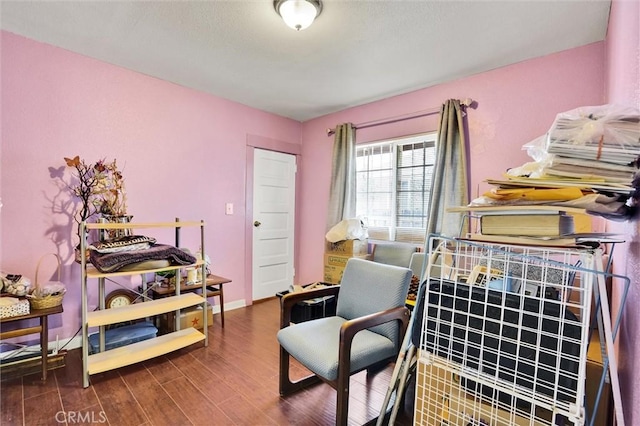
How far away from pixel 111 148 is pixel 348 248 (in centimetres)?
249

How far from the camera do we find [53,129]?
2.47m

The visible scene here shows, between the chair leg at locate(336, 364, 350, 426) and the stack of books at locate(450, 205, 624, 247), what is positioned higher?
the stack of books at locate(450, 205, 624, 247)

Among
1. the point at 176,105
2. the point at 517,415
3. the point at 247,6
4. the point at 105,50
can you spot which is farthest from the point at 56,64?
the point at 517,415

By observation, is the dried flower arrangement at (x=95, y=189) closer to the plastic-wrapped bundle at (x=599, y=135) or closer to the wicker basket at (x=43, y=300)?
the wicker basket at (x=43, y=300)

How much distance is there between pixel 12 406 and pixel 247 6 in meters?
2.79

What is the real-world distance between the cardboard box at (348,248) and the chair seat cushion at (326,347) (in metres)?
1.49

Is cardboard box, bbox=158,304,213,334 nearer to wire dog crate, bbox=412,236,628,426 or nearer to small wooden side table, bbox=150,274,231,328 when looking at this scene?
small wooden side table, bbox=150,274,231,328

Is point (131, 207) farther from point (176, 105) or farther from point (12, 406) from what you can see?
point (12, 406)

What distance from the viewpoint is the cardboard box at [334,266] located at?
11.4ft

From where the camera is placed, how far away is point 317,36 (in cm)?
227

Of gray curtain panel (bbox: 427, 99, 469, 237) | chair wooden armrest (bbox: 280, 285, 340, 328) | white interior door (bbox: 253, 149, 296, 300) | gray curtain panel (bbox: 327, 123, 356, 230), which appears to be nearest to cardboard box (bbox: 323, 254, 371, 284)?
gray curtain panel (bbox: 327, 123, 356, 230)

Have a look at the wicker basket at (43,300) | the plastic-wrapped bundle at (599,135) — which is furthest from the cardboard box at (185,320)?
the plastic-wrapped bundle at (599,135)

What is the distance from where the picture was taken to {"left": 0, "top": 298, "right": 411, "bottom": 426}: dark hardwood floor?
5.80ft

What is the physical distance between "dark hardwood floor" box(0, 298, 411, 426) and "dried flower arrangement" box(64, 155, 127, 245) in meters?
1.11
